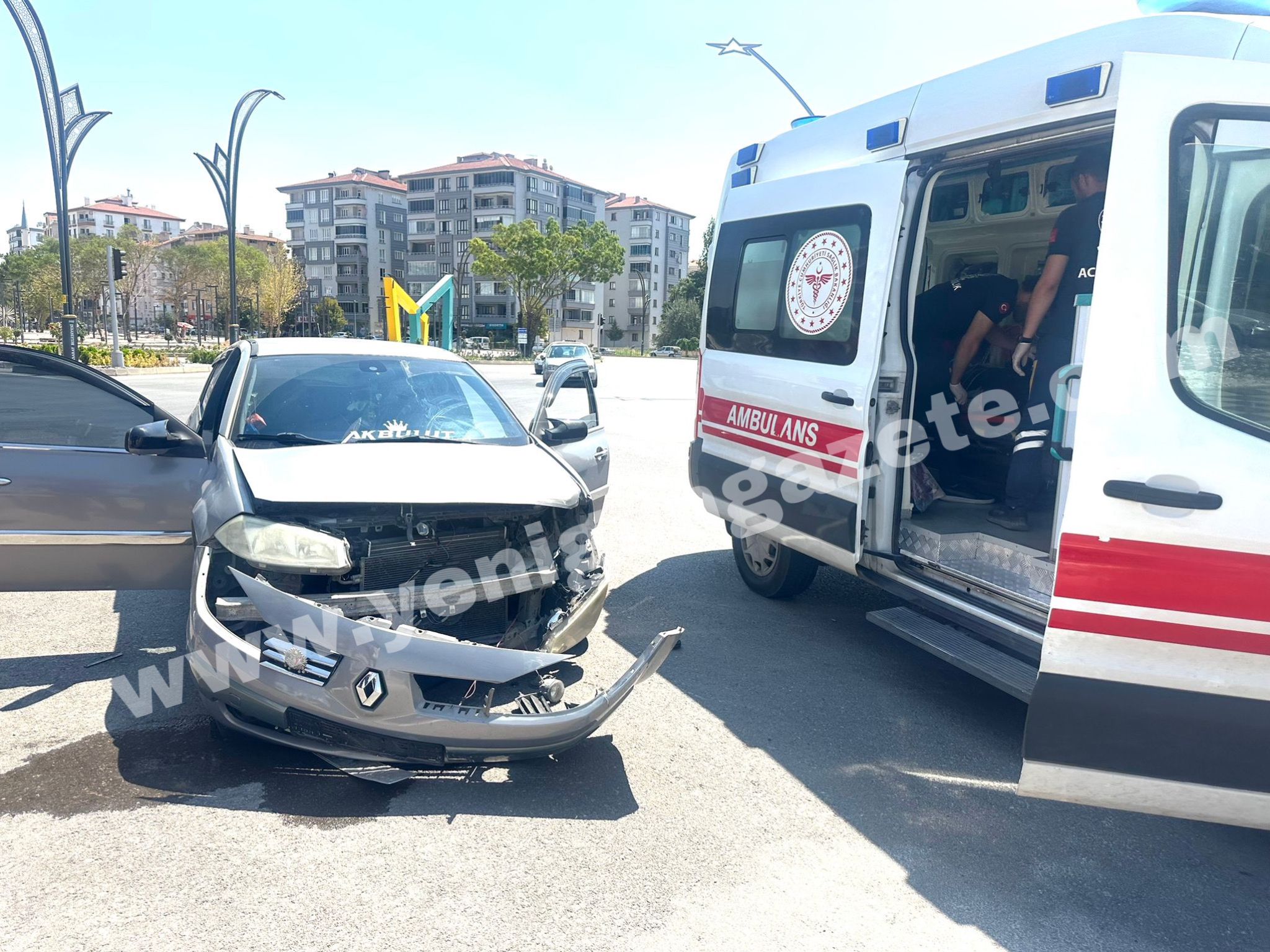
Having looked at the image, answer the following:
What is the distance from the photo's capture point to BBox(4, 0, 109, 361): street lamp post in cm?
1641

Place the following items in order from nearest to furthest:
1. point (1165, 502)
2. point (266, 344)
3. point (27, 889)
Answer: point (1165, 502), point (27, 889), point (266, 344)

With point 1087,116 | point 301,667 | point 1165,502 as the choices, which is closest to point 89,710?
point 301,667

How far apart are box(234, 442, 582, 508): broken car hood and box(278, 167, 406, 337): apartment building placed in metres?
97.4

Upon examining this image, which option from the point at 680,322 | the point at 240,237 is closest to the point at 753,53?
the point at 680,322

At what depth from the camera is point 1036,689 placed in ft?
8.07

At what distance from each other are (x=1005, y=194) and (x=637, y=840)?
5.47 m

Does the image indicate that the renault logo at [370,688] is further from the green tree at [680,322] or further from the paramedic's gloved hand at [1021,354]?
the green tree at [680,322]

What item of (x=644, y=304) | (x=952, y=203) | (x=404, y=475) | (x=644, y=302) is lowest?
(x=404, y=475)

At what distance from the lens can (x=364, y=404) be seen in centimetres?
436

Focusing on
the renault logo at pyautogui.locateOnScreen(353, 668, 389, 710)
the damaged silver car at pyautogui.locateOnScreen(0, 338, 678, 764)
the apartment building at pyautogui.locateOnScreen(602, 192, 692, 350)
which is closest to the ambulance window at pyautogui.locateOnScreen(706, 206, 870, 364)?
the damaged silver car at pyautogui.locateOnScreen(0, 338, 678, 764)

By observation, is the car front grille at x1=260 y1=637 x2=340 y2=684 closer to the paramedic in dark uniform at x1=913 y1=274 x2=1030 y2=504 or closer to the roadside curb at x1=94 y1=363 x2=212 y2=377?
the paramedic in dark uniform at x1=913 y1=274 x2=1030 y2=504

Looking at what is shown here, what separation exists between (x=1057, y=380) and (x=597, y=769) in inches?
91.7

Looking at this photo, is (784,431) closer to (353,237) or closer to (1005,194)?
(1005,194)

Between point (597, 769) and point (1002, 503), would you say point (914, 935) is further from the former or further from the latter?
point (1002, 503)
